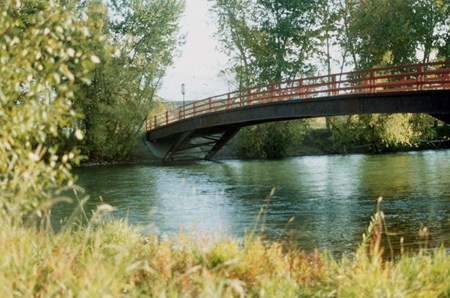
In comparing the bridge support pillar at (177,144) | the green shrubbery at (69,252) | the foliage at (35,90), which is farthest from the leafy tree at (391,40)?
the foliage at (35,90)

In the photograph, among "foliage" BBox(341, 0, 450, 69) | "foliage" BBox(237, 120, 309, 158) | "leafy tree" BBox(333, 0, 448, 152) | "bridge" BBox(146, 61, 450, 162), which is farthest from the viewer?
"foliage" BBox(237, 120, 309, 158)

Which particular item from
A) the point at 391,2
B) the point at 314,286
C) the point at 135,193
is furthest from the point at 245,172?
the point at 314,286

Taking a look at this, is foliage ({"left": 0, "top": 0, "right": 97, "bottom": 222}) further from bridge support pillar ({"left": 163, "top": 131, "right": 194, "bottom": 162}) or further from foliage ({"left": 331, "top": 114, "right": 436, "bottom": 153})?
foliage ({"left": 331, "top": 114, "right": 436, "bottom": 153})

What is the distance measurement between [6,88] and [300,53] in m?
43.9

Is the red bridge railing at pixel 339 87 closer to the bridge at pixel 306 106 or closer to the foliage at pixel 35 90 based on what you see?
the bridge at pixel 306 106

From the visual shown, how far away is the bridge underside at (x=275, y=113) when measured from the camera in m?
24.1

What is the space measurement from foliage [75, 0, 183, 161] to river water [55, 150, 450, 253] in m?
6.37

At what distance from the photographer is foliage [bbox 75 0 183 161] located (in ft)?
136

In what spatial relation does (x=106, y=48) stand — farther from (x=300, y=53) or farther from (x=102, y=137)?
(x=300, y=53)

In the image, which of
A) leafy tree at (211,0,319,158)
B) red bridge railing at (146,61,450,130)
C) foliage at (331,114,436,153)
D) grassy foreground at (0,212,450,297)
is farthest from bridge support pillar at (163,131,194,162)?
grassy foreground at (0,212,450,297)

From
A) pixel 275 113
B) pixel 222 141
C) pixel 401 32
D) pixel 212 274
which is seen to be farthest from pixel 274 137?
pixel 212 274

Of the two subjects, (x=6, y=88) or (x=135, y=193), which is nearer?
(x=6, y=88)

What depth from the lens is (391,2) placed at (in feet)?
155

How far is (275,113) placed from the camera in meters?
32.4
